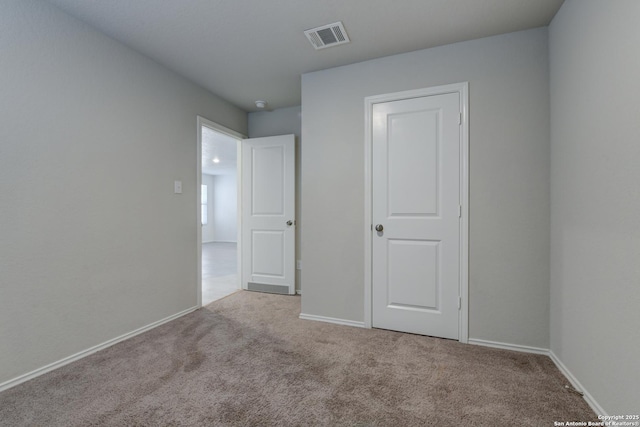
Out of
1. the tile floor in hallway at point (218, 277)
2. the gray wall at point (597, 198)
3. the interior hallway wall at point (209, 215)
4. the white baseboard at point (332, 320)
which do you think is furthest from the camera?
the interior hallway wall at point (209, 215)

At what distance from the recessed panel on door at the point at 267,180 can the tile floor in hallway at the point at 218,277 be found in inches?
44.3

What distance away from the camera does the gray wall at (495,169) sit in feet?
6.85

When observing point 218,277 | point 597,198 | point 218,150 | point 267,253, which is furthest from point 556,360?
point 218,150

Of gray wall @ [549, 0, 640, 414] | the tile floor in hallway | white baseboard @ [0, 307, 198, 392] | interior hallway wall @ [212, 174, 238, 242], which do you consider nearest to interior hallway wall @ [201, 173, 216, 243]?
interior hallway wall @ [212, 174, 238, 242]

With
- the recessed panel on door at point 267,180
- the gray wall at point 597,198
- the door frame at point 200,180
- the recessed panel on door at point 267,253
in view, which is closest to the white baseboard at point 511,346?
the gray wall at point 597,198

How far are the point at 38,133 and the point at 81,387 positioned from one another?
1.59m

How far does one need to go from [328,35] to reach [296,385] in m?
2.46

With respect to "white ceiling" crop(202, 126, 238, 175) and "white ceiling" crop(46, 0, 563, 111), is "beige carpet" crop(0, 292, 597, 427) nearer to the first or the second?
"white ceiling" crop(46, 0, 563, 111)

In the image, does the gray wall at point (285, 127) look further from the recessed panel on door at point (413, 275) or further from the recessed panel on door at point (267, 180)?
the recessed panel on door at point (413, 275)

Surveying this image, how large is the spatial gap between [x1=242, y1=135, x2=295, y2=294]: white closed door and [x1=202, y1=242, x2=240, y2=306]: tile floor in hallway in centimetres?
33

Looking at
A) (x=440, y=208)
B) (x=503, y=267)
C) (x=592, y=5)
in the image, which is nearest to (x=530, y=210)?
(x=503, y=267)

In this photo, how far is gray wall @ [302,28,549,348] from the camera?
209 centimetres

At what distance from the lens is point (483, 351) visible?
213 cm

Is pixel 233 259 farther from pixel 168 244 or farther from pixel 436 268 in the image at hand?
pixel 436 268
